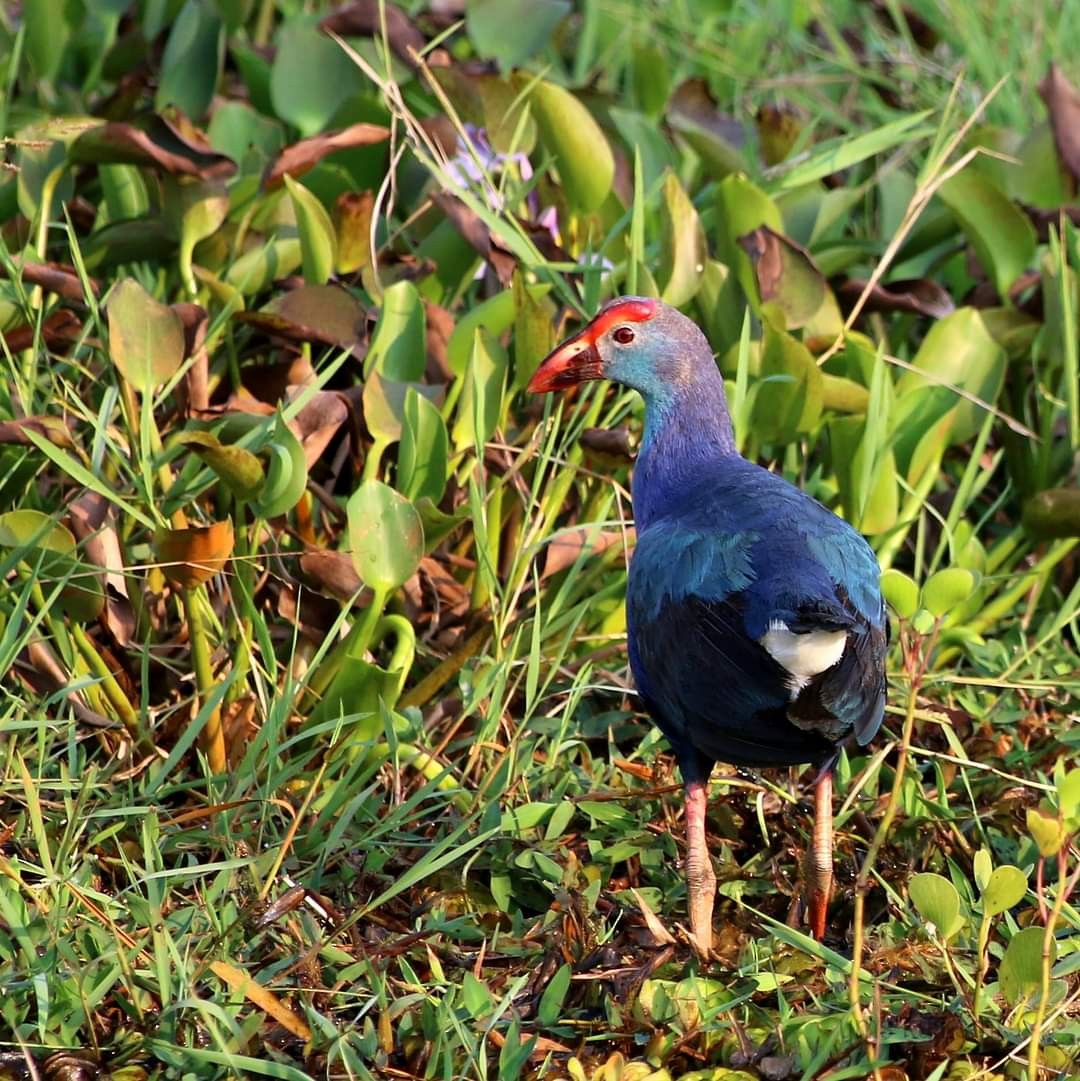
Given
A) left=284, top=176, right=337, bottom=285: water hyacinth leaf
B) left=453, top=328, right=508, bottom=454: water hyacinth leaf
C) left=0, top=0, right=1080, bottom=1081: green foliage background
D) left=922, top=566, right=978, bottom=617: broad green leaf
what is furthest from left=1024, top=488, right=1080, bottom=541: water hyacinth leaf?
left=284, top=176, right=337, bottom=285: water hyacinth leaf

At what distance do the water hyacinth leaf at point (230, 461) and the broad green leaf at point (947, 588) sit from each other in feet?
3.50

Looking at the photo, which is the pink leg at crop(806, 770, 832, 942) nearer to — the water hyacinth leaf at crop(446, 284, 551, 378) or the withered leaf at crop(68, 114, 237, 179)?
the water hyacinth leaf at crop(446, 284, 551, 378)

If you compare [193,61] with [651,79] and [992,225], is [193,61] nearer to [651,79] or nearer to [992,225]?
[651,79]

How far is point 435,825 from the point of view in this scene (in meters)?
2.57

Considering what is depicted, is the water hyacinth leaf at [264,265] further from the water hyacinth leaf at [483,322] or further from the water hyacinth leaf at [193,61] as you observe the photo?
the water hyacinth leaf at [193,61]

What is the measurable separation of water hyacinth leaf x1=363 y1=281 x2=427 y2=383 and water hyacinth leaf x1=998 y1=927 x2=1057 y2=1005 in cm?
Answer: 141

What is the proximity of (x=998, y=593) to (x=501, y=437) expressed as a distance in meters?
1.00

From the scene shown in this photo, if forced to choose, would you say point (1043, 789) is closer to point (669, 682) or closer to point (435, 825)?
point (669, 682)

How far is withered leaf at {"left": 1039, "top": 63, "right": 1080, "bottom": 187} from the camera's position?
3.41 metres

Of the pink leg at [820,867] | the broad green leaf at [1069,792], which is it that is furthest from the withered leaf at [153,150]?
the broad green leaf at [1069,792]

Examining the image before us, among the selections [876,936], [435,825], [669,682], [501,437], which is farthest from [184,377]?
[876,936]

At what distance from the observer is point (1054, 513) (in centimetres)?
298

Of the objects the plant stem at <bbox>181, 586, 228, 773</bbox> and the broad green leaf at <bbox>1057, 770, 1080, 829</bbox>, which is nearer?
the broad green leaf at <bbox>1057, 770, 1080, 829</bbox>

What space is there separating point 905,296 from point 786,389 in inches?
17.9
